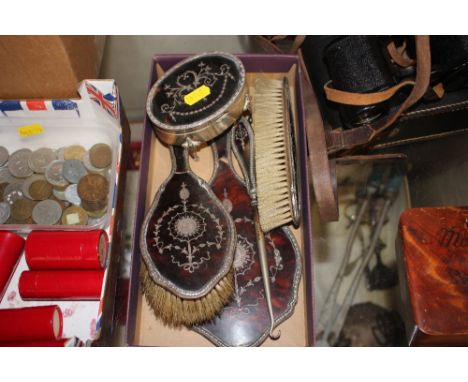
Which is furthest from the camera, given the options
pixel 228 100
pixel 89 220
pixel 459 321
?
pixel 89 220

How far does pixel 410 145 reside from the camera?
96 cm

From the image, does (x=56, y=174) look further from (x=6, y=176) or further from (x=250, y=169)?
(x=250, y=169)

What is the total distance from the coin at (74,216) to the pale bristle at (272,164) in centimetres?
42

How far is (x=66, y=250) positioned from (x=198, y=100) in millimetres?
395

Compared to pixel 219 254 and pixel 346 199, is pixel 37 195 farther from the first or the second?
pixel 346 199

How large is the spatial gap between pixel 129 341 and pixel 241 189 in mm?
367

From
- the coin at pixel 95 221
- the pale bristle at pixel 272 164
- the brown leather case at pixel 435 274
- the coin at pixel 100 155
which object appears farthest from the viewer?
the coin at pixel 100 155

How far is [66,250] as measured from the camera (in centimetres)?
81

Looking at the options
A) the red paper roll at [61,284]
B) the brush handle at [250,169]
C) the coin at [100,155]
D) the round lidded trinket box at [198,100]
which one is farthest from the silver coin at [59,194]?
the brush handle at [250,169]

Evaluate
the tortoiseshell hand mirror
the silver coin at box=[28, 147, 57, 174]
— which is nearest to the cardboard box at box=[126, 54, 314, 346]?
the tortoiseshell hand mirror

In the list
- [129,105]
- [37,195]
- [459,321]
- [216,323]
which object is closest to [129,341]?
[216,323]

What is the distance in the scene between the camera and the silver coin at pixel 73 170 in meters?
0.98

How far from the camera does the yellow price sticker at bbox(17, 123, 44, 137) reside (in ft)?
3.27

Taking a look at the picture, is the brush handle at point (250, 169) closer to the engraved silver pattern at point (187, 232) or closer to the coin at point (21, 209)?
the engraved silver pattern at point (187, 232)
